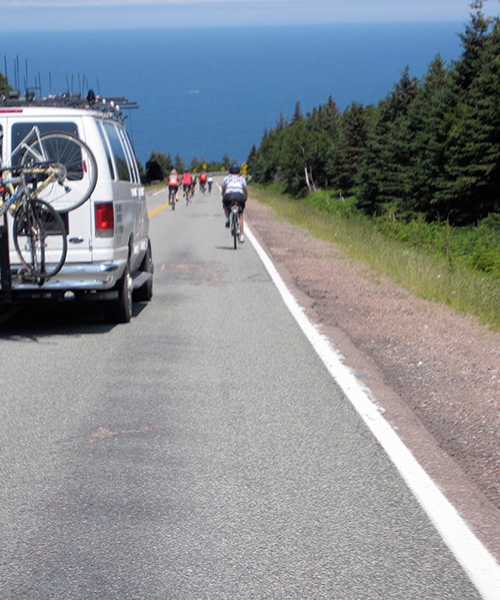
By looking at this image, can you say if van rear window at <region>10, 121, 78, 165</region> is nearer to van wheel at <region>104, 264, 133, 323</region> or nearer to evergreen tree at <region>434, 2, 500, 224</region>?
van wheel at <region>104, 264, 133, 323</region>

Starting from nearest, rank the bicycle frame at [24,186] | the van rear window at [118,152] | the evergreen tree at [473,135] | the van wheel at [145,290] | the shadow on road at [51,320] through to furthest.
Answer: the bicycle frame at [24,186] < the shadow on road at [51,320] < the van rear window at [118,152] < the van wheel at [145,290] < the evergreen tree at [473,135]

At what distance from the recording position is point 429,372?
6.95 metres

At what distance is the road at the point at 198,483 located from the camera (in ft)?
11.3

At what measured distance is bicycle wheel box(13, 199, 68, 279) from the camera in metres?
8.08

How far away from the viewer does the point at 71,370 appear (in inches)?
281

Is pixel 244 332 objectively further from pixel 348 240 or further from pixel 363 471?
pixel 348 240

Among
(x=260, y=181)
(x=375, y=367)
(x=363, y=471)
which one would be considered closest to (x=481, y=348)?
(x=375, y=367)

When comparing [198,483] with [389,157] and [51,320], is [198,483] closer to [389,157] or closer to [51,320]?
[51,320]

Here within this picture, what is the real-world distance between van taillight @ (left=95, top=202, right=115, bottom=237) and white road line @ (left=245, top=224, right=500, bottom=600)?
2564mm

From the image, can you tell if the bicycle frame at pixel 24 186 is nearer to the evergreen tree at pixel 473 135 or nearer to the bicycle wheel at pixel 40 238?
the bicycle wheel at pixel 40 238

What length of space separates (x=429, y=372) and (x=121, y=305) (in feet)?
12.3

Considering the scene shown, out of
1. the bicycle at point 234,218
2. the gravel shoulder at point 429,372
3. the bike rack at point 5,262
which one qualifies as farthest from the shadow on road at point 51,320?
the bicycle at point 234,218

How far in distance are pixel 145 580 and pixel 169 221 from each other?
2702 cm

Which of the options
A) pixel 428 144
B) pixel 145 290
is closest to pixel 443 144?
pixel 428 144
